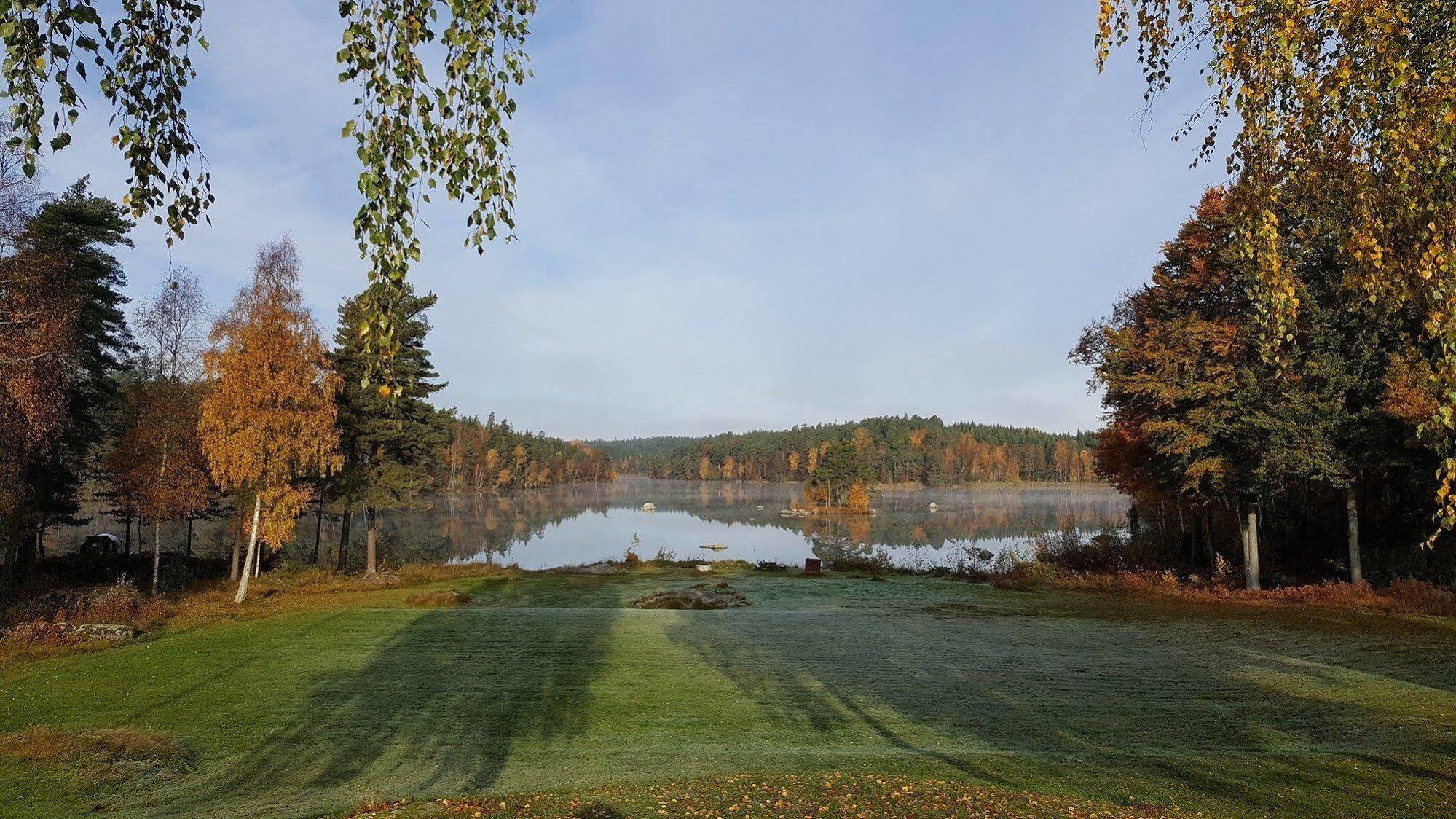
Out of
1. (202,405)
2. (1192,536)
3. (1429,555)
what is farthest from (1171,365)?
(202,405)

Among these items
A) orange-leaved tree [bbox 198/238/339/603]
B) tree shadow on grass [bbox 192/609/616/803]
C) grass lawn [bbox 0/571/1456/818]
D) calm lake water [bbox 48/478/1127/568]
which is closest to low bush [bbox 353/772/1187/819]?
grass lawn [bbox 0/571/1456/818]

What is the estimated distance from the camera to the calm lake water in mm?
48500

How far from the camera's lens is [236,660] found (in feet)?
44.4

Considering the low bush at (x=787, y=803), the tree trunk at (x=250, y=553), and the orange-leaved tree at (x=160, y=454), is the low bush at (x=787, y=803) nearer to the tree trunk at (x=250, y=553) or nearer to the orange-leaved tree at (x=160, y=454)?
the tree trunk at (x=250, y=553)

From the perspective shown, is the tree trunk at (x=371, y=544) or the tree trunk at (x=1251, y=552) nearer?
the tree trunk at (x=1251, y=552)

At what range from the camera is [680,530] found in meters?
70.8

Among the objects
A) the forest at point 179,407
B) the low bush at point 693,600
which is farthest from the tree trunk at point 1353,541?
the forest at point 179,407

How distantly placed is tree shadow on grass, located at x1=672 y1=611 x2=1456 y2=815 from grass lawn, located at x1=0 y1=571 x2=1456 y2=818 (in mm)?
57

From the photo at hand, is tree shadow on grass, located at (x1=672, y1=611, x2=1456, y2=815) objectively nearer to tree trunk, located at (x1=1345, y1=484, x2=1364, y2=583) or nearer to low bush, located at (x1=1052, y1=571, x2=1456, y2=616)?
low bush, located at (x1=1052, y1=571, x2=1456, y2=616)

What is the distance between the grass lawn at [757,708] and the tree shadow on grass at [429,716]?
6cm

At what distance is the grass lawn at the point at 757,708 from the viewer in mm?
7309

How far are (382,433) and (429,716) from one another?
22473 millimetres

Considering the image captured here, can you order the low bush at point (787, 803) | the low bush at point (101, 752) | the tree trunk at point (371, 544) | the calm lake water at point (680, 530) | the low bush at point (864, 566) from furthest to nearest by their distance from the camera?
the calm lake water at point (680, 530), the low bush at point (864, 566), the tree trunk at point (371, 544), the low bush at point (101, 752), the low bush at point (787, 803)

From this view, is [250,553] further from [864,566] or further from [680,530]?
[680,530]
